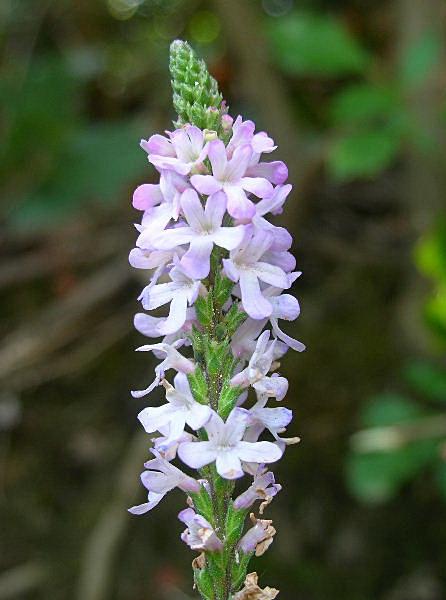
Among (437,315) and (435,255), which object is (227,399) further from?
(435,255)

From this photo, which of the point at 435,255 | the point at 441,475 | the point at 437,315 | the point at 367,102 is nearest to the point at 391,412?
the point at 441,475

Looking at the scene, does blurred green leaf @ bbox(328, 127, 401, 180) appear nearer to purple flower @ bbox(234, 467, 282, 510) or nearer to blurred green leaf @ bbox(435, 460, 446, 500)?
blurred green leaf @ bbox(435, 460, 446, 500)

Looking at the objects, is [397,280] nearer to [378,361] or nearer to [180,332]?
[378,361]

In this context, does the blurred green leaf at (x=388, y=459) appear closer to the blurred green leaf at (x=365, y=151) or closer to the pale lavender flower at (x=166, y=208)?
the blurred green leaf at (x=365, y=151)

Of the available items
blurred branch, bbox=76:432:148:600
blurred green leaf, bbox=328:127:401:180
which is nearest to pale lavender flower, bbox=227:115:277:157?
blurred green leaf, bbox=328:127:401:180

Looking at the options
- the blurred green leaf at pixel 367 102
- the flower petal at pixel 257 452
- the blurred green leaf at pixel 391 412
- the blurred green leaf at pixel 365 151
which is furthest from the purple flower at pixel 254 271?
the blurred green leaf at pixel 391 412

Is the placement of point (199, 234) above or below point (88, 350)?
above

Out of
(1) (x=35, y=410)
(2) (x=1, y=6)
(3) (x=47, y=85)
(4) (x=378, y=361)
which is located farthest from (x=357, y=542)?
(2) (x=1, y=6)
